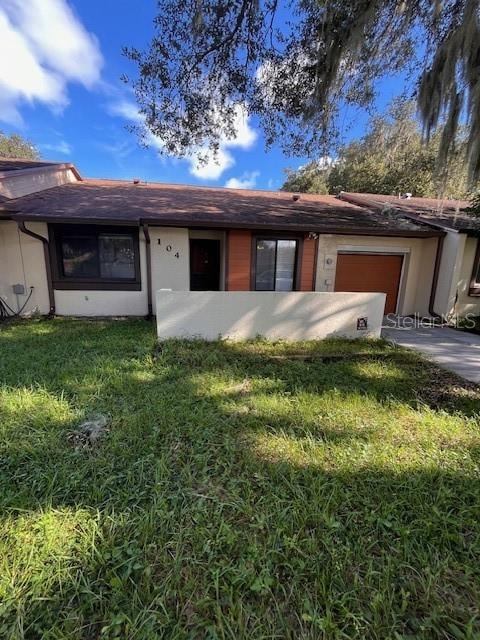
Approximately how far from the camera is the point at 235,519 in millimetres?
2070

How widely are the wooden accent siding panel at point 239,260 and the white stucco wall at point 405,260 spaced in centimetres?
186

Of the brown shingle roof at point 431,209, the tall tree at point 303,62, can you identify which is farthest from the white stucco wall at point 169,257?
the brown shingle roof at point 431,209

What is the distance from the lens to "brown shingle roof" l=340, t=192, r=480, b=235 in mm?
7931

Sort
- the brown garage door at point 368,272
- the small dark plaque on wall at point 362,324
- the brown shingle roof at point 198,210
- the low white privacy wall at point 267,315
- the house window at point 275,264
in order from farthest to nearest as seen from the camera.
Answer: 1. the brown garage door at point 368,272
2. the house window at point 275,264
3. the brown shingle roof at point 198,210
4. the small dark plaque on wall at point 362,324
5. the low white privacy wall at point 267,315

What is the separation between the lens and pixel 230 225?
718 cm

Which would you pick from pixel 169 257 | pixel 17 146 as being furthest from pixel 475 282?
pixel 17 146

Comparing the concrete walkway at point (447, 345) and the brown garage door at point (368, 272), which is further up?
the brown garage door at point (368, 272)

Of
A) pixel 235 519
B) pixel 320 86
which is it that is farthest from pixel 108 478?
pixel 320 86

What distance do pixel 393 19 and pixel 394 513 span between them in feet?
19.9

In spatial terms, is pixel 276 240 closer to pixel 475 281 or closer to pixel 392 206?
pixel 392 206

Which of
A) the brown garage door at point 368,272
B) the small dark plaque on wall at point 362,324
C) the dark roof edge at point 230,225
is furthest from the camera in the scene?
the brown garage door at point 368,272

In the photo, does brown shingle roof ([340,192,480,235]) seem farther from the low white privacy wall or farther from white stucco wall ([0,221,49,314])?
white stucco wall ([0,221,49,314])

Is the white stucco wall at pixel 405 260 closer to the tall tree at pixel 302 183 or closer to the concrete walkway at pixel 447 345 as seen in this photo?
the concrete walkway at pixel 447 345

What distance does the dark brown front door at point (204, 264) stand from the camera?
891 cm
